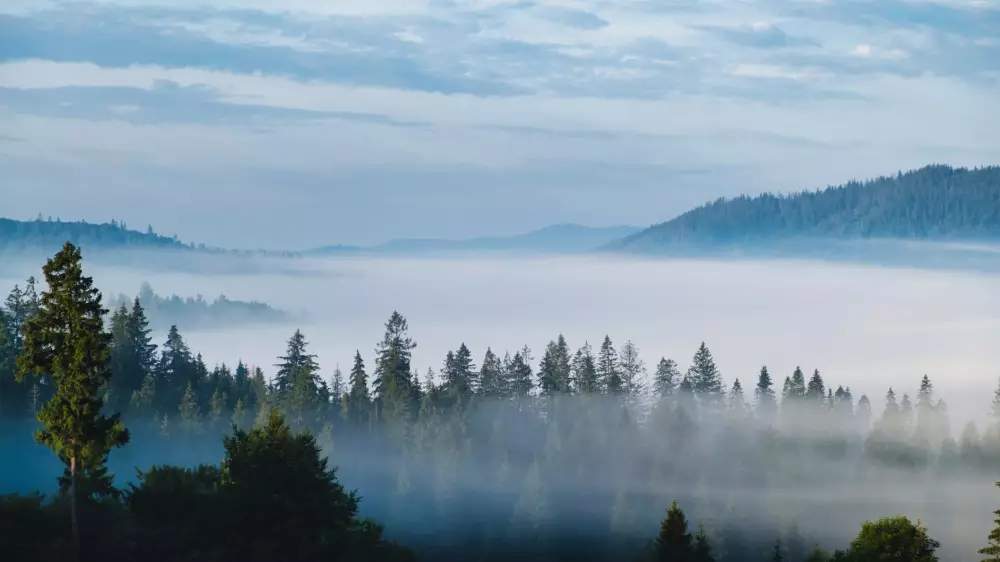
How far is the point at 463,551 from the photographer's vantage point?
15425cm

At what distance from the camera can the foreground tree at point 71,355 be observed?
70.8 metres

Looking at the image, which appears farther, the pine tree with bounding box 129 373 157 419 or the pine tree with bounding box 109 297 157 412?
the pine tree with bounding box 129 373 157 419

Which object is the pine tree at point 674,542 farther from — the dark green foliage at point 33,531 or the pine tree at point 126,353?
the pine tree at point 126,353

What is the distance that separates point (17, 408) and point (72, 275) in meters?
122

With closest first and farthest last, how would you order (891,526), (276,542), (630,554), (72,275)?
1. (72,275)
2. (276,542)
3. (891,526)
4. (630,554)

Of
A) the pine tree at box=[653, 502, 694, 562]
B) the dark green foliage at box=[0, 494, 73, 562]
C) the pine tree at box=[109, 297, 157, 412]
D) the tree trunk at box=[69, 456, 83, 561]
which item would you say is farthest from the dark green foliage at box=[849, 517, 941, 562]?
the pine tree at box=[109, 297, 157, 412]

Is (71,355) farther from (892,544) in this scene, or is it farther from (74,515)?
(892,544)

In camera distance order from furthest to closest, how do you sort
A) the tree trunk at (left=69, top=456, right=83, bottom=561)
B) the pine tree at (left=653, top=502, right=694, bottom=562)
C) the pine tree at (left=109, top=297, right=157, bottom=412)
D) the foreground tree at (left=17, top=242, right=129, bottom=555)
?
1. the pine tree at (left=109, top=297, right=157, bottom=412)
2. the pine tree at (left=653, top=502, right=694, bottom=562)
3. the tree trunk at (left=69, top=456, right=83, bottom=561)
4. the foreground tree at (left=17, top=242, right=129, bottom=555)

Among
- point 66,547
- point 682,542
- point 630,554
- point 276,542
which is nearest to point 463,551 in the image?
point 630,554

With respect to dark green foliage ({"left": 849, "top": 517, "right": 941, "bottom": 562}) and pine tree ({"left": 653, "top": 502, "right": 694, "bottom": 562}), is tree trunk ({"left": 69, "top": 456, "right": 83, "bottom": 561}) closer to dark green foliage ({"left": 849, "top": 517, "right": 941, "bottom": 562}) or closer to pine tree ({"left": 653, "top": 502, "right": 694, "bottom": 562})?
pine tree ({"left": 653, "top": 502, "right": 694, "bottom": 562})

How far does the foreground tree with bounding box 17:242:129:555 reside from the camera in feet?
232

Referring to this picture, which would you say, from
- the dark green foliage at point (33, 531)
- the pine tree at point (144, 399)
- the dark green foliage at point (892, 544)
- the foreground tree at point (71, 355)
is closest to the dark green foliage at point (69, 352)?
the foreground tree at point (71, 355)

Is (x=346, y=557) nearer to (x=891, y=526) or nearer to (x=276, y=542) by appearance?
(x=276, y=542)

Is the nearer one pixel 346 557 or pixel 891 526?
pixel 346 557
